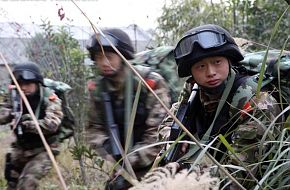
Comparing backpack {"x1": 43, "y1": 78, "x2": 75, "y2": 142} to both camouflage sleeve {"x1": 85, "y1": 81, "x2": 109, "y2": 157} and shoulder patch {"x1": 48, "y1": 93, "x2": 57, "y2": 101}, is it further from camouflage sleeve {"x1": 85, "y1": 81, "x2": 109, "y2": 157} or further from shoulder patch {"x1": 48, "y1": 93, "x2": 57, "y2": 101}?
camouflage sleeve {"x1": 85, "y1": 81, "x2": 109, "y2": 157}

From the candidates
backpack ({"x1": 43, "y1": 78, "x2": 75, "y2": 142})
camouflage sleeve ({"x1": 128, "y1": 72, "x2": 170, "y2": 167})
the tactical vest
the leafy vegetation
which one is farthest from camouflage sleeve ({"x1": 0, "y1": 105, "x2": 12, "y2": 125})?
camouflage sleeve ({"x1": 128, "y1": 72, "x2": 170, "y2": 167})

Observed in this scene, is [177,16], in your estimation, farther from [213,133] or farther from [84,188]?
[213,133]

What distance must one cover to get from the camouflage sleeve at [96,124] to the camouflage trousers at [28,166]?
3.84 ft

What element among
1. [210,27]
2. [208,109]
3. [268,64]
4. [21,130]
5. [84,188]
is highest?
[210,27]

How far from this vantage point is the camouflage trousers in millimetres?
4609

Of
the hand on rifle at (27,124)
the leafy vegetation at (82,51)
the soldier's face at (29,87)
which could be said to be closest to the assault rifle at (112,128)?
the hand on rifle at (27,124)

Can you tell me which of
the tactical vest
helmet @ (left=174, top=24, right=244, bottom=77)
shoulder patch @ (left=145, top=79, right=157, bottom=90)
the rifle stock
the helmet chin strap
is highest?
helmet @ (left=174, top=24, right=244, bottom=77)

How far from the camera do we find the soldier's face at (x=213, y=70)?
2.20 m

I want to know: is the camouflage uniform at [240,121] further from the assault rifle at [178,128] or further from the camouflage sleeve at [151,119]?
the camouflage sleeve at [151,119]

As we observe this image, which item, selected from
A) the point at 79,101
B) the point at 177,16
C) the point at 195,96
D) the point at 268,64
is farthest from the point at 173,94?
the point at 177,16

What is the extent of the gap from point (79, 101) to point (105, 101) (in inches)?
136

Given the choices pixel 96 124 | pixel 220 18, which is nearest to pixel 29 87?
pixel 96 124

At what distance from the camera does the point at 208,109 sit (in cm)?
234

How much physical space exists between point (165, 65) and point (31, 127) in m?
1.27
